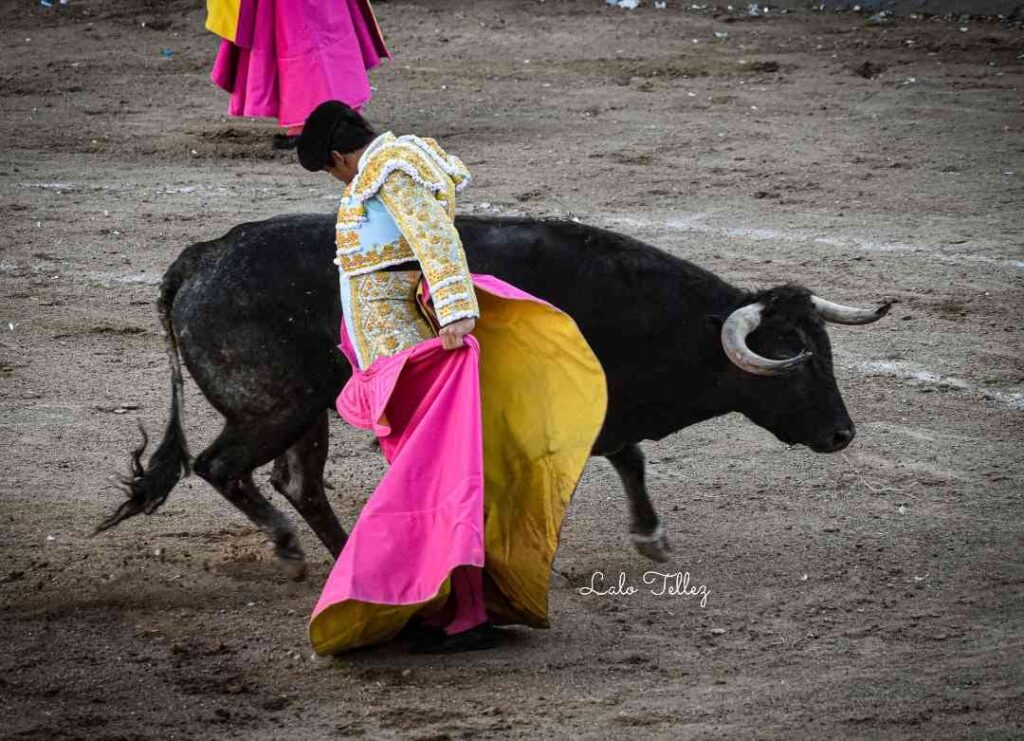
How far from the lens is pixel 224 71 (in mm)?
8625

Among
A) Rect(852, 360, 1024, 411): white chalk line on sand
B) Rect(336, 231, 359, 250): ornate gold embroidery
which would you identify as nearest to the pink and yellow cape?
Rect(336, 231, 359, 250): ornate gold embroidery

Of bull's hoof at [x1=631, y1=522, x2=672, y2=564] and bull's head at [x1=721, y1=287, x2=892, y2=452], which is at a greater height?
bull's head at [x1=721, y1=287, x2=892, y2=452]

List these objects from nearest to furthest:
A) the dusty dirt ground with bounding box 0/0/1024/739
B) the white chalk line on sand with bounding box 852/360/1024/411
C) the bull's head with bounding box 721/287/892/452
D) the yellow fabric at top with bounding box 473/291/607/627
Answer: the dusty dirt ground with bounding box 0/0/1024/739 → the yellow fabric at top with bounding box 473/291/607/627 → the bull's head with bounding box 721/287/892/452 → the white chalk line on sand with bounding box 852/360/1024/411

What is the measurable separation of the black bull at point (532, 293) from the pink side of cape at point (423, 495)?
600mm

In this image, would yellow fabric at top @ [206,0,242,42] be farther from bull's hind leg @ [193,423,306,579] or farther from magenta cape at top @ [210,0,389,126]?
bull's hind leg @ [193,423,306,579]

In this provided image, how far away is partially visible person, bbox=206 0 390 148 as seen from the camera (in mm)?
8430

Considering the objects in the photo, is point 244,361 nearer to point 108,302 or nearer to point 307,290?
point 307,290

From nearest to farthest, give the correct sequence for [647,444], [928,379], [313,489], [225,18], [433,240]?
[433,240]
[313,489]
[647,444]
[928,379]
[225,18]

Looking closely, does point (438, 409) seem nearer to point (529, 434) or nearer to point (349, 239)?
point (529, 434)

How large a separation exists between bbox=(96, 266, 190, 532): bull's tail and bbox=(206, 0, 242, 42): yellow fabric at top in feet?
12.7

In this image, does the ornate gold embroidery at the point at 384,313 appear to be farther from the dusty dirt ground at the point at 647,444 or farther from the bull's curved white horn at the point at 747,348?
the bull's curved white horn at the point at 747,348

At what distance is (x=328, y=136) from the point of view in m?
4.16

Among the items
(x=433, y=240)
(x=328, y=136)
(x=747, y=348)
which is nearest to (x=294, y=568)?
(x=433, y=240)

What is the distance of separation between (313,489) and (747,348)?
1484 millimetres
